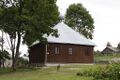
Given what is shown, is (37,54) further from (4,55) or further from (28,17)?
(28,17)

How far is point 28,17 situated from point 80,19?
4412 centimetres

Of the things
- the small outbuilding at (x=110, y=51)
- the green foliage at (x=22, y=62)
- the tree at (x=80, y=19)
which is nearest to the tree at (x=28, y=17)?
the green foliage at (x=22, y=62)

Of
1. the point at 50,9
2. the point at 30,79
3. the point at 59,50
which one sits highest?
the point at 50,9

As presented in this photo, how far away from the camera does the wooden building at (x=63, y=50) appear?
5281 centimetres

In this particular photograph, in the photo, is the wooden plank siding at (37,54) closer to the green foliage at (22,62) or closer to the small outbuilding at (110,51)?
the green foliage at (22,62)

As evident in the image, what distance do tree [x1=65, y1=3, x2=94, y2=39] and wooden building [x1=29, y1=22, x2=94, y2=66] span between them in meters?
28.4

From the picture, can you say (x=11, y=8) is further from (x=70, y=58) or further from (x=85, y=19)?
(x=85, y=19)

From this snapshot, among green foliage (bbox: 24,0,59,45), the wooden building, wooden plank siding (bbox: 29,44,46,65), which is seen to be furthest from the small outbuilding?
green foliage (bbox: 24,0,59,45)

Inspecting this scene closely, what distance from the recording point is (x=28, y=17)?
42938 mm

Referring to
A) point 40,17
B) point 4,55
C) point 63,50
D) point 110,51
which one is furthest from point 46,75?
point 110,51

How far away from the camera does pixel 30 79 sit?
30.4m

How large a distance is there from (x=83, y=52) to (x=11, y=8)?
1582cm

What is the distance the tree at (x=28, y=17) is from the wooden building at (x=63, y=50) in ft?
24.0

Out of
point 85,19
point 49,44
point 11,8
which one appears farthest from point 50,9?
point 85,19
